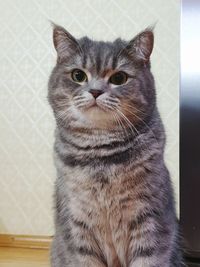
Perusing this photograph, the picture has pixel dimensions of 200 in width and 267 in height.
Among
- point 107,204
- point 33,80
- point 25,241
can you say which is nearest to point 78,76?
point 107,204

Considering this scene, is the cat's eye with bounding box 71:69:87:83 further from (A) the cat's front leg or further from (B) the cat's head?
(A) the cat's front leg

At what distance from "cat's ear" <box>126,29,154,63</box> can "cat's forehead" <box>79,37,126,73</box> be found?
0.08 feet

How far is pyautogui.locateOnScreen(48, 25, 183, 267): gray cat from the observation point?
74 centimetres

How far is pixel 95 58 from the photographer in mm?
750

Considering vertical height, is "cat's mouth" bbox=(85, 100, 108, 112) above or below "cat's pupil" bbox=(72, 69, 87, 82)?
below

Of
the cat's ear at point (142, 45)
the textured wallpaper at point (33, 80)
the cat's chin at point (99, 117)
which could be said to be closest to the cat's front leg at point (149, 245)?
the cat's chin at point (99, 117)

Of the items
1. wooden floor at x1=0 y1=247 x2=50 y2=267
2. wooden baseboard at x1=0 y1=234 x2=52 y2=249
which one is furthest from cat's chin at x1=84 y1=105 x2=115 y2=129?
wooden baseboard at x1=0 y1=234 x2=52 y2=249

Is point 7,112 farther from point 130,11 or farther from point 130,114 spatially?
point 130,114

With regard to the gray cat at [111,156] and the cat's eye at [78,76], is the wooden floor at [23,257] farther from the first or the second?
the cat's eye at [78,76]

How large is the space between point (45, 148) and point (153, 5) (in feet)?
1.81

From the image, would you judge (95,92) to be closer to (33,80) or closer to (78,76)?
(78,76)

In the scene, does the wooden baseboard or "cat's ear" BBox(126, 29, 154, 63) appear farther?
the wooden baseboard

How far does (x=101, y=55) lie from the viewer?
752 mm

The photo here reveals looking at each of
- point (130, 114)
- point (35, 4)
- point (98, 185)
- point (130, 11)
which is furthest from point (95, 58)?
point (35, 4)
